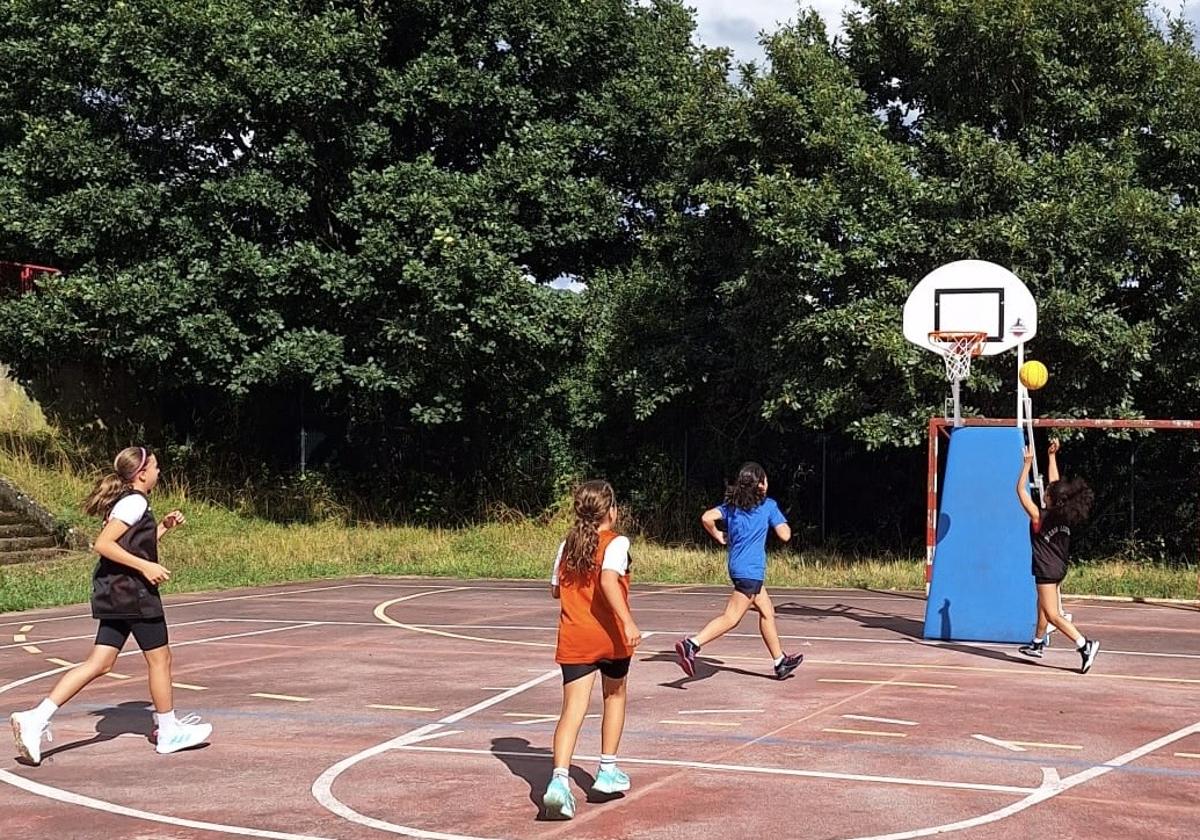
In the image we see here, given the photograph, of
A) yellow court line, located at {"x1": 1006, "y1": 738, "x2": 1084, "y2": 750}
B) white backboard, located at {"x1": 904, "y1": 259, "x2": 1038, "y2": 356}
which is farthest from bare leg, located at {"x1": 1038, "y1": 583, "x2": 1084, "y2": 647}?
white backboard, located at {"x1": 904, "y1": 259, "x2": 1038, "y2": 356}

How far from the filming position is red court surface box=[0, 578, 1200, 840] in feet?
22.5

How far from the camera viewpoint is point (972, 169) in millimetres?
19906

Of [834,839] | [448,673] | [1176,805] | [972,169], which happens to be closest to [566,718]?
[834,839]

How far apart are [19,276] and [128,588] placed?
65.5 ft

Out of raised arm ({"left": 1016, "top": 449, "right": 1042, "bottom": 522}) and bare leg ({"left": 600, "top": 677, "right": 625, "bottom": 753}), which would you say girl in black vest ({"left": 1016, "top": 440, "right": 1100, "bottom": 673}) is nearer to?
raised arm ({"left": 1016, "top": 449, "right": 1042, "bottom": 522})

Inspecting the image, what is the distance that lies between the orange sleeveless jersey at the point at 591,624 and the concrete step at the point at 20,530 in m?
17.6

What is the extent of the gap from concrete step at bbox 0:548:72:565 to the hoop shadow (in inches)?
507

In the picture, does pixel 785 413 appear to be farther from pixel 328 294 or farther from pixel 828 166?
pixel 328 294

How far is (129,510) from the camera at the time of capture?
834 centimetres

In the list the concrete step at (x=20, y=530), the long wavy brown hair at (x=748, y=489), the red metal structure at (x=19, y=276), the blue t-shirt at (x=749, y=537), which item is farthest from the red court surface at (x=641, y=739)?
the red metal structure at (x=19, y=276)

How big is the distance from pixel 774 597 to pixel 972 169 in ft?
22.9

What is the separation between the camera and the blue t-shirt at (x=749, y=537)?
11.0 m

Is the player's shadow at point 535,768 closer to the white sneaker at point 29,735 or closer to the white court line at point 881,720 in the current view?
the white court line at point 881,720

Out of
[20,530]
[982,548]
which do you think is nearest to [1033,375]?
[982,548]
